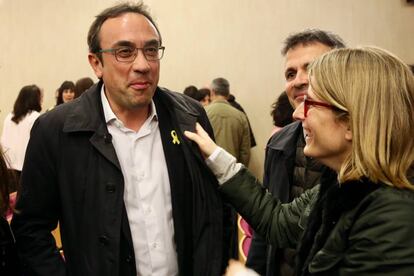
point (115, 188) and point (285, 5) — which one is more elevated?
point (285, 5)

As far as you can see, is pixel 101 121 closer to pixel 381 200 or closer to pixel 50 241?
pixel 50 241

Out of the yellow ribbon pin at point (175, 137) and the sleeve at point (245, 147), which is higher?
the yellow ribbon pin at point (175, 137)

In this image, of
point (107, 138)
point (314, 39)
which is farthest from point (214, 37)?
point (107, 138)

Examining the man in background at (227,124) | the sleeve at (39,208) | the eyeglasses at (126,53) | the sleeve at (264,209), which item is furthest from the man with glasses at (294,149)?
the man in background at (227,124)

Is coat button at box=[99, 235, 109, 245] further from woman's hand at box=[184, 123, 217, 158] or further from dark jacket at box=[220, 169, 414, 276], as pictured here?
dark jacket at box=[220, 169, 414, 276]

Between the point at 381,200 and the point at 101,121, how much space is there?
105 cm

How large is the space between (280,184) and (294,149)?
168mm

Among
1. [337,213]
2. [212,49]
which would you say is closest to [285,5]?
[212,49]

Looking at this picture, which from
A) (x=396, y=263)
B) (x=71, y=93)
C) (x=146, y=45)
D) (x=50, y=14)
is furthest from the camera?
(x=50, y=14)

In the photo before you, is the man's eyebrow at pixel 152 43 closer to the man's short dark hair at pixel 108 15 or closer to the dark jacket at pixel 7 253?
the man's short dark hair at pixel 108 15

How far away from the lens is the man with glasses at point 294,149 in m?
2.06

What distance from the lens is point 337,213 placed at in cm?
133

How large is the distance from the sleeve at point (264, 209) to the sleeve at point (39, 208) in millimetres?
641

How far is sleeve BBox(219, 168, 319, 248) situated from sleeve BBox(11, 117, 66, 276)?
0.64m
